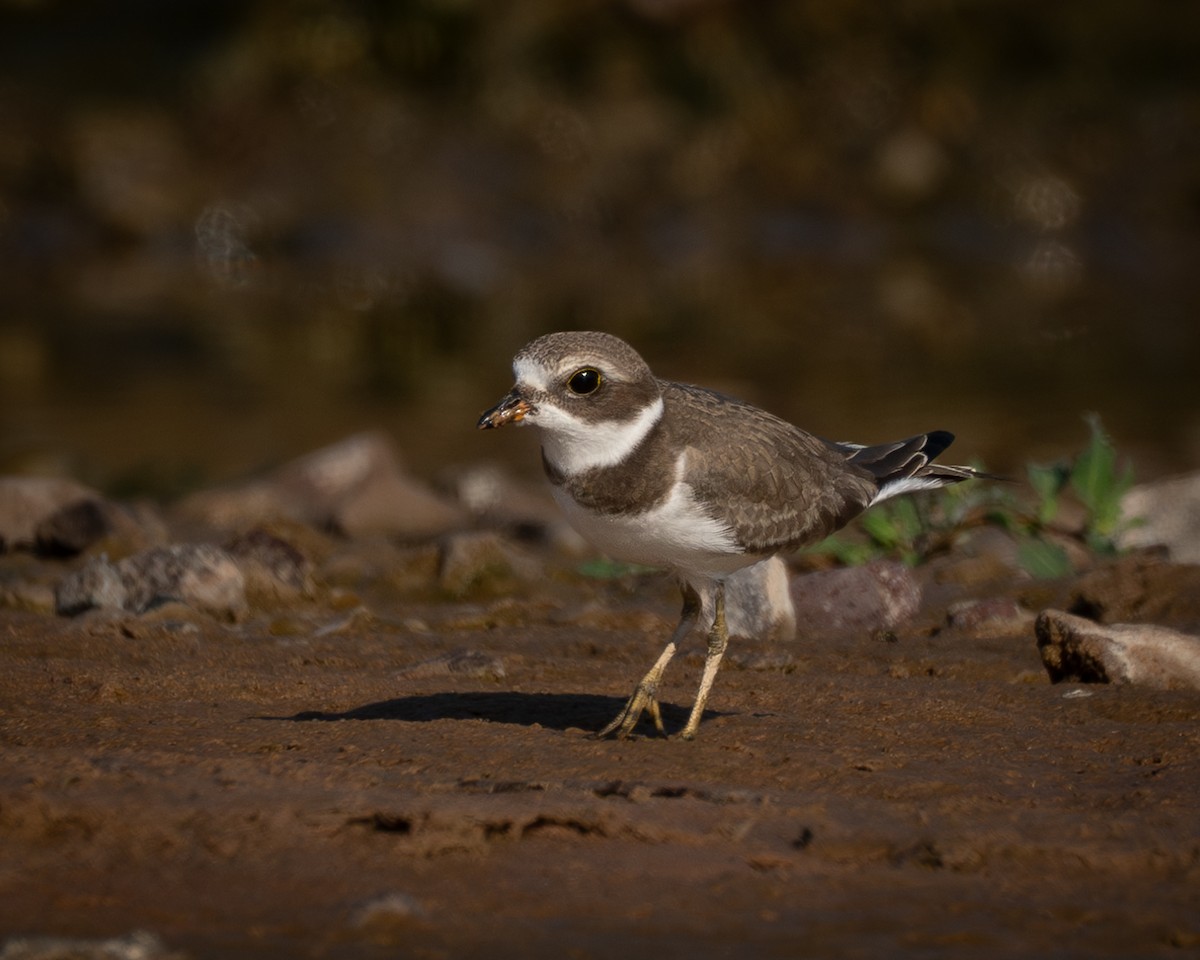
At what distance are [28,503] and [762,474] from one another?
4485mm

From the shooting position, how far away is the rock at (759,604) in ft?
A: 22.9

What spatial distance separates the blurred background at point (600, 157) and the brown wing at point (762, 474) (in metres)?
12.7

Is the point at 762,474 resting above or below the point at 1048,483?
below

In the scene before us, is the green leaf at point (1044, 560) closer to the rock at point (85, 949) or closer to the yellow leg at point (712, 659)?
the yellow leg at point (712, 659)

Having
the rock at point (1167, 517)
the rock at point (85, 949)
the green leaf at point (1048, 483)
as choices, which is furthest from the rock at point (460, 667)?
the rock at point (1167, 517)

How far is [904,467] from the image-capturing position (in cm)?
645

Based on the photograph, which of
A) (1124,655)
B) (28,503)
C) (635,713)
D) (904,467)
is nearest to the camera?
(635,713)

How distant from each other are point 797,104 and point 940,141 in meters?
2.09

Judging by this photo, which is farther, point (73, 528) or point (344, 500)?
point (344, 500)

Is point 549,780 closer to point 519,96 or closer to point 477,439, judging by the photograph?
point 477,439

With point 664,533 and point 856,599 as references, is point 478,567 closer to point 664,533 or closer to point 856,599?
point 856,599

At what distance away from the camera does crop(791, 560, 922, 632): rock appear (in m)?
7.35

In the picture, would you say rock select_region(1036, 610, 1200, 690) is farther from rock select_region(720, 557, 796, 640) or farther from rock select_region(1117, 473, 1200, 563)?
rock select_region(1117, 473, 1200, 563)

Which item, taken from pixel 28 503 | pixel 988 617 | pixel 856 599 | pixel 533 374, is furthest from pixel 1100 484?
pixel 28 503
